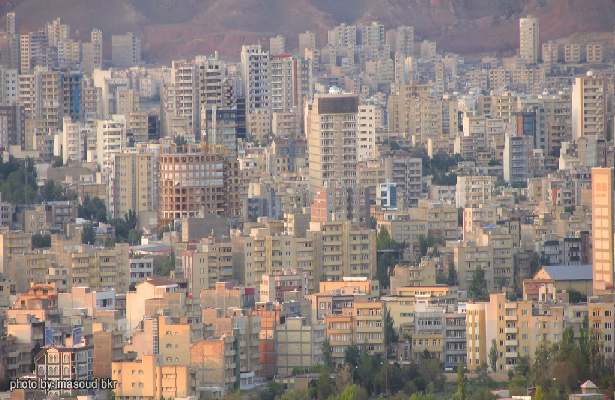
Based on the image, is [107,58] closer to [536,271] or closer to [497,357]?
[536,271]

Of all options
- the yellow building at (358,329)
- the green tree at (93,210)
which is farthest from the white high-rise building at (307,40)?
the yellow building at (358,329)

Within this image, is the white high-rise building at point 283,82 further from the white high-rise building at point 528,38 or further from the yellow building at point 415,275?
the yellow building at point 415,275

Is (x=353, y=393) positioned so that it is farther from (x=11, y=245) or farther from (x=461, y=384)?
(x=11, y=245)

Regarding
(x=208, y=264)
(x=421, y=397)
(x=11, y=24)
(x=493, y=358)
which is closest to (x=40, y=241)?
(x=208, y=264)

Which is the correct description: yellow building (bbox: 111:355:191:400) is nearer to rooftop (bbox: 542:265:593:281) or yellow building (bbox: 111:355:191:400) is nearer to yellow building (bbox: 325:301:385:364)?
yellow building (bbox: 325:301:385:364)

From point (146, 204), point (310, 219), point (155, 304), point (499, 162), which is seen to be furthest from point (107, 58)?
point (155, 304)

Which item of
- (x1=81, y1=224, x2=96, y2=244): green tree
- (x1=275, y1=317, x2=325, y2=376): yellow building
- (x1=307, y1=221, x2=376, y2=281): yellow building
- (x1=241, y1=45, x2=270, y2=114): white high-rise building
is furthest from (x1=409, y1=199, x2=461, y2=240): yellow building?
(x1=241, y1=45, x2=270, y2=114): white high-rise building
